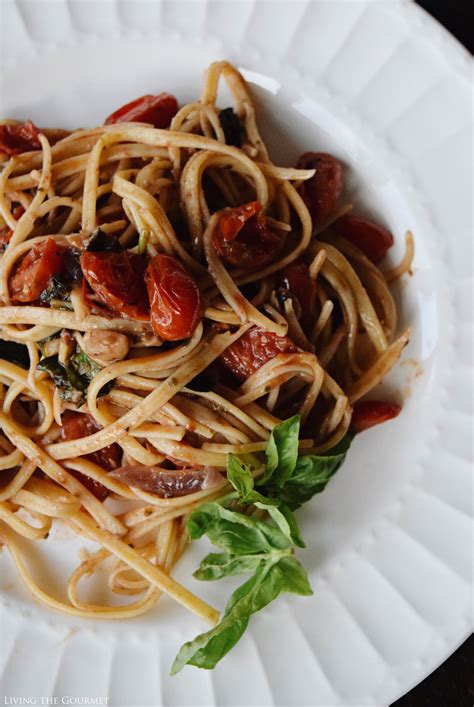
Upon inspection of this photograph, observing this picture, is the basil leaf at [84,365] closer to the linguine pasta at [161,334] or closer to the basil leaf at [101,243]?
the linguine pasta at [161,334]

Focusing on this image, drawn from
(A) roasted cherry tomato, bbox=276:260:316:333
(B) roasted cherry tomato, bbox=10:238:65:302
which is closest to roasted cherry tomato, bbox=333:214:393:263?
(A) roasted cherry tomato, bbox=276:260:316:333

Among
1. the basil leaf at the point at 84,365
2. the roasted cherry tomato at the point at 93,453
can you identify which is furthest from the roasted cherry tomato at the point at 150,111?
the roasted cherry tomato at the point at 93,453

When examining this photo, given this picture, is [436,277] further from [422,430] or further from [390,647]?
[390,647]

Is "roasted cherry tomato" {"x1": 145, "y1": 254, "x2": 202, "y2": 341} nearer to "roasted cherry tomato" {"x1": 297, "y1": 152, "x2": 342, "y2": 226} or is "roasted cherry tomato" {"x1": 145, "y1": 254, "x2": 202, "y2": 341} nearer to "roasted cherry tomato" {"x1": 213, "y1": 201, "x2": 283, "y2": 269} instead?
"roasted cherry tomato" {"x1": 213, "y1": 201, "x2": 283, "y2": 269}

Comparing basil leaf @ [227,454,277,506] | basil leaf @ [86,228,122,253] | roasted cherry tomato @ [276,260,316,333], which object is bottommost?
basil leaf @ [227,454,277,506]

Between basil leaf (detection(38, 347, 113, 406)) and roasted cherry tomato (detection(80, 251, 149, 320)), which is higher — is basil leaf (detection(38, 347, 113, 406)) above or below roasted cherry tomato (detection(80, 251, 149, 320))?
below

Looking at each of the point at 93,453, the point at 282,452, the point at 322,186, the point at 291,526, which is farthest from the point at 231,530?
the point at 322,186

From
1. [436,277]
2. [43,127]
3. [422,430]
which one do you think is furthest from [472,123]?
[43,127]
